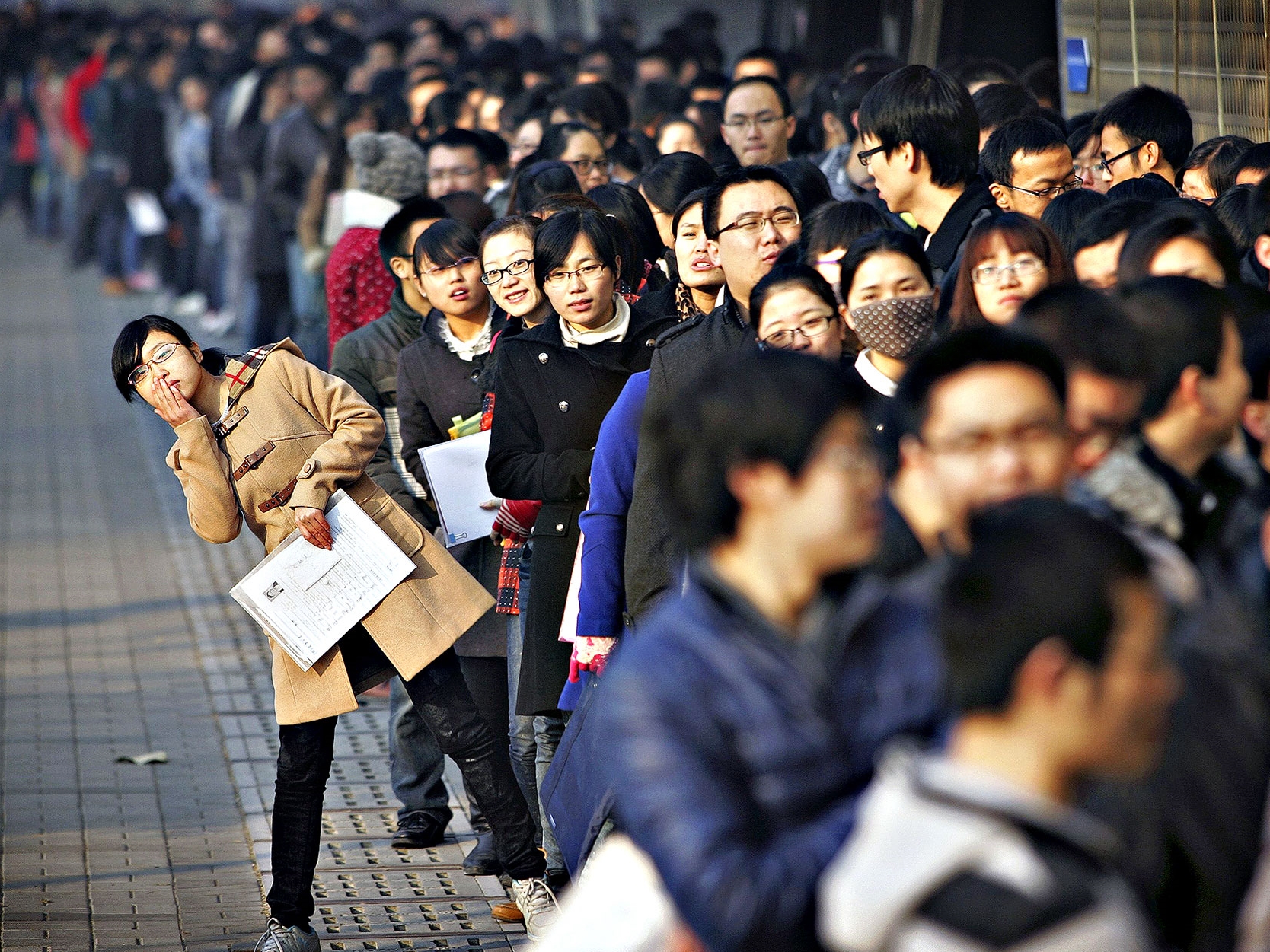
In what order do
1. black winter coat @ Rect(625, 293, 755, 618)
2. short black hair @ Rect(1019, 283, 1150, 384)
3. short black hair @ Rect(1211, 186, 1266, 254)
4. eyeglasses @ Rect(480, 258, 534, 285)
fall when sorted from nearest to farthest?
short black hair @ Rect(1019, 283, 1150, 384)
black winter coat @ Rect(625, 293, 755, 618)
short black hair @ Rect(1211, 186, 1266, 254)
eyeglasses @ Rect(480, 258, 534, 285)

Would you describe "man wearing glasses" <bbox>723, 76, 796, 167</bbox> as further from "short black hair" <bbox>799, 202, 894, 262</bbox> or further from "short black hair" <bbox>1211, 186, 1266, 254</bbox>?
"short black hair" <bbox>1211, 186, 1266, 254</bbox>

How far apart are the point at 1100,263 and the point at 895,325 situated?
0.45m

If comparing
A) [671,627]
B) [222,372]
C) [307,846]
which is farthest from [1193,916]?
[222,372]

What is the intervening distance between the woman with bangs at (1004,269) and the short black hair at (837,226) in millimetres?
868

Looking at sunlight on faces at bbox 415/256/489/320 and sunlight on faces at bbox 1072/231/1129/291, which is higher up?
sunlight on faces at bbox 1072/231/1129/291

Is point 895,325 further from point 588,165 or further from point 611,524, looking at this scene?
point 588,165

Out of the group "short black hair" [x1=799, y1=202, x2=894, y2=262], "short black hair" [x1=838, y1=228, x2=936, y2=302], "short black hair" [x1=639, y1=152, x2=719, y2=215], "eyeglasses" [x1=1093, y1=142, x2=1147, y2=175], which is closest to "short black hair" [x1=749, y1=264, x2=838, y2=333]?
"short black hair" [x1=838, y1=228, x2=936, y2=302]

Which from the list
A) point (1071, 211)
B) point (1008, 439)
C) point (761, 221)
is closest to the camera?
point (1008, 439)

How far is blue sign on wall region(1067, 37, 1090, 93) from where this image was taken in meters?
9.23

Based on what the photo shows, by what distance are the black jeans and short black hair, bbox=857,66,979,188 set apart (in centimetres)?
195

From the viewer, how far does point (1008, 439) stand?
8.09 ft

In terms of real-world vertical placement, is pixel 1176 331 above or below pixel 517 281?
above

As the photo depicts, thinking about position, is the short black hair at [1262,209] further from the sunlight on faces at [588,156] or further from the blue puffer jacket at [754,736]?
the sunlight on faces at [588,156]

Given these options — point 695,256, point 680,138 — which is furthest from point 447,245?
point 680,138
